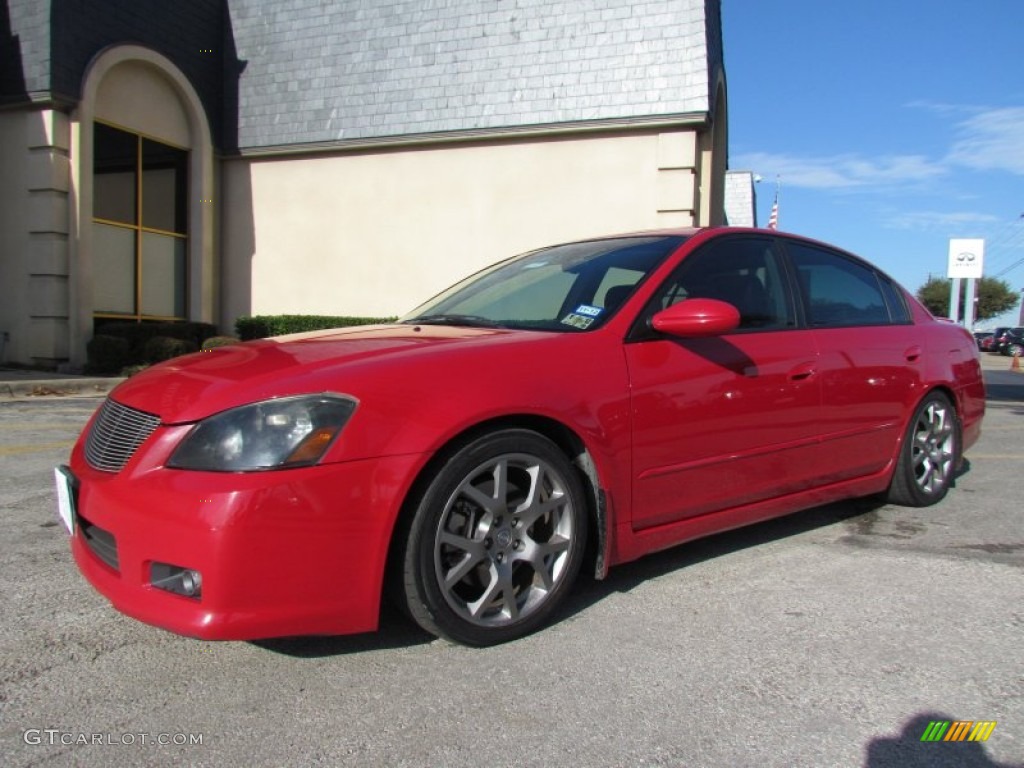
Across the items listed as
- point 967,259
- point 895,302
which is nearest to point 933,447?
point 895,302

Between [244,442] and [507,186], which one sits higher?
[507,186]

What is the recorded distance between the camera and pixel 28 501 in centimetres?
459

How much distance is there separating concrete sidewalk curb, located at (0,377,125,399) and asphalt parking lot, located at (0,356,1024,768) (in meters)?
7.25

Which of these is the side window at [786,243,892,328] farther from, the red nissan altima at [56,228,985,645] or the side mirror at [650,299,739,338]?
the side mirror at [650,299,739,338]

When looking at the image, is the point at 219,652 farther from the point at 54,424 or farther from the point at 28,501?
the point at 54,424

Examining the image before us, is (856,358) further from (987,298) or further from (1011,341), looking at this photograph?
(987,298)

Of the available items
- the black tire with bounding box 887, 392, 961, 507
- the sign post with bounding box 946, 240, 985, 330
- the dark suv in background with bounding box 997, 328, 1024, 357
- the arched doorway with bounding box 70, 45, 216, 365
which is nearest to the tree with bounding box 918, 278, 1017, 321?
the dark suv in background with bounding box 997, 328, 1024, 357

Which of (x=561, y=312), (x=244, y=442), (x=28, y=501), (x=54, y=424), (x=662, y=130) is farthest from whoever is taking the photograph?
(x=662, y=130)

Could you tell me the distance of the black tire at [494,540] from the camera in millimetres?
2596

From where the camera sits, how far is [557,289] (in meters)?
3.65

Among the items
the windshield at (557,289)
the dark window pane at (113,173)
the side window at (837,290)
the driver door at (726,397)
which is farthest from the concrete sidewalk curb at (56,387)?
the side window at (837,290)

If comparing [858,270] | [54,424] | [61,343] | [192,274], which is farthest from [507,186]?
[858,270]

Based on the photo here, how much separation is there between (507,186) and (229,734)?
41.4ft

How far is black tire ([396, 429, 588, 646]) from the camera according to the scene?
2.60 meters
